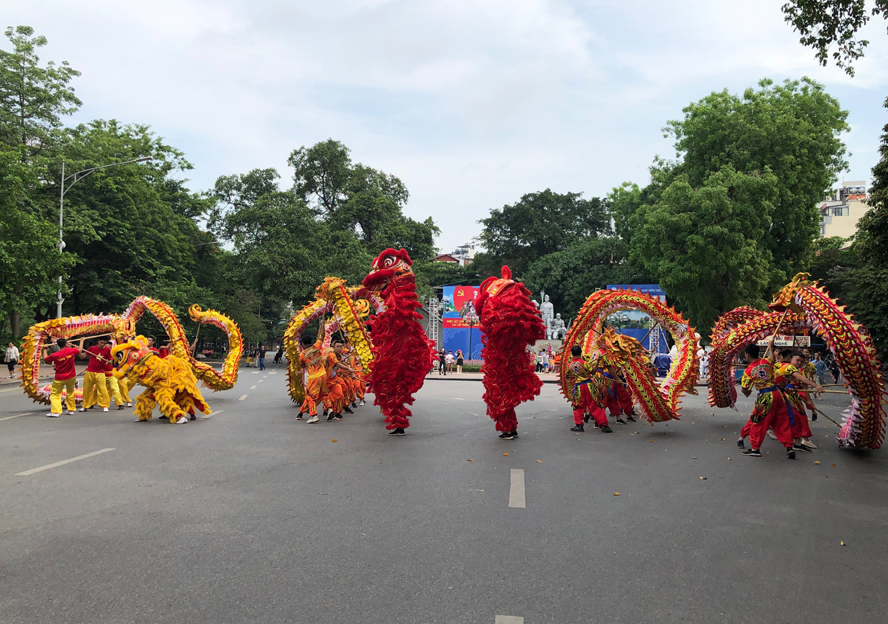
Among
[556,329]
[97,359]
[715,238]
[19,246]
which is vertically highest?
[715,238]

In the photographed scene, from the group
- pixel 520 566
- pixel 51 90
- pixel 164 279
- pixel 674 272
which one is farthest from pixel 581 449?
pixel 51 90

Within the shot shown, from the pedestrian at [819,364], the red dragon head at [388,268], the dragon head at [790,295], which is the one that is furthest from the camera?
the pedestrian at [819,364]

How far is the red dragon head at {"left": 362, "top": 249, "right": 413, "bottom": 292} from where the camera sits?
410 inches

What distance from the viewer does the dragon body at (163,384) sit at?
10797mm

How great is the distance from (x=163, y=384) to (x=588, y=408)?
730 centimetres

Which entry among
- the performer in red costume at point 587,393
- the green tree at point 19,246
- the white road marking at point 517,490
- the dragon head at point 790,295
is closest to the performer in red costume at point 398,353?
the performer in red costume at point 587,393

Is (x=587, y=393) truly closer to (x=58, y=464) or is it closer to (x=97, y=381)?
(x=58, y=464)

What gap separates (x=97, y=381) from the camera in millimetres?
12758

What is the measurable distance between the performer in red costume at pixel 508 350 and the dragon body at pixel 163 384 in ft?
17.3

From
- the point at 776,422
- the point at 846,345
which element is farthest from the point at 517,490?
the point at 846,345

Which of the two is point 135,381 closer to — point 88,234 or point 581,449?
point 581,449

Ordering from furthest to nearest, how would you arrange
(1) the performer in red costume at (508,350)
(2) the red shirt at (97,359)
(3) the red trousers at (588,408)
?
(2) the red shirt at (97,359) < (3) the red trousers at (588,408) < (1) the performer in red costume at (508,350)

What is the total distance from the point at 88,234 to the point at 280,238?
10395 millimetres

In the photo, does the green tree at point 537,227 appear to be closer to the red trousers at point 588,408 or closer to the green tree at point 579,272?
the green tree at point 579,272
